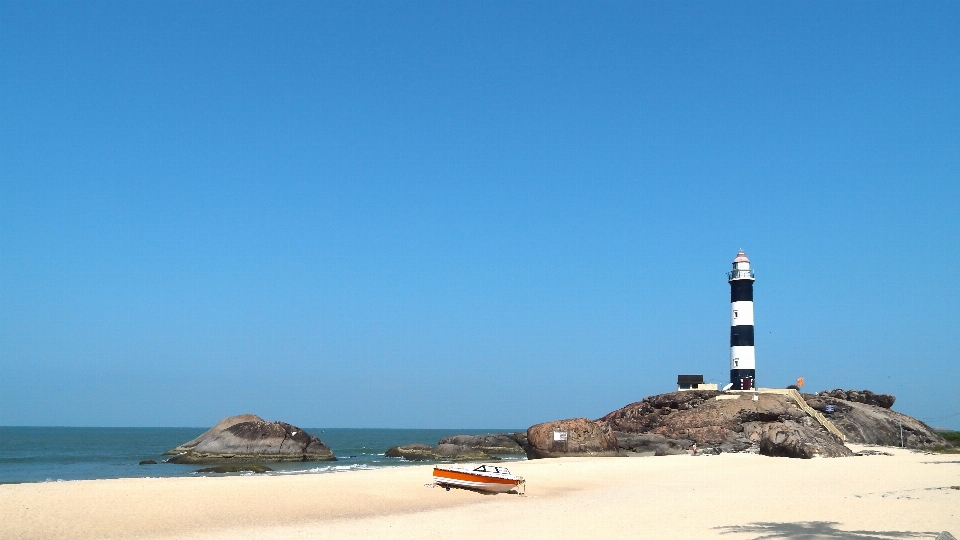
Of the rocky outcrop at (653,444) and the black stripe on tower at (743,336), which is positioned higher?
the black stripe on tower at (743,336)

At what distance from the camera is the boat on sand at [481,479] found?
25766mm

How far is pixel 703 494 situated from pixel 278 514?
12.8m

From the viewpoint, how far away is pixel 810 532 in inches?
615

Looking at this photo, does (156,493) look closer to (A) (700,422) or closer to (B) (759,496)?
(B) (759,496)

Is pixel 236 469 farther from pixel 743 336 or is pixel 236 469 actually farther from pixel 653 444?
pixel 743 336

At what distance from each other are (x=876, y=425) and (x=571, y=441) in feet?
89.6

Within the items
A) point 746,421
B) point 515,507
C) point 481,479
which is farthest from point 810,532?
point 746,421

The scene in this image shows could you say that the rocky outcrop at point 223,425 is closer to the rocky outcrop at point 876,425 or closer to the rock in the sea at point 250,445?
the rock in the sea at point 250,445

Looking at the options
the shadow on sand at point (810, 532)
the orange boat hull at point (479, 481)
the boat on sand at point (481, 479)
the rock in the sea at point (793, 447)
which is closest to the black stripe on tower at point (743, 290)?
the rock in the sea at point (793, 447)

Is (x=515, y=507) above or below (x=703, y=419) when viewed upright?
below

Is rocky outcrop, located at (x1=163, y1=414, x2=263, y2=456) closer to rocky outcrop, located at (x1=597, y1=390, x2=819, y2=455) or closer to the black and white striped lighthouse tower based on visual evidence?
rocky outcrop, located at (x1=597, y1=390, x2=819, y2=455)

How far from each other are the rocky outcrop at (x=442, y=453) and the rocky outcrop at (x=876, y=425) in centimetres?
2697

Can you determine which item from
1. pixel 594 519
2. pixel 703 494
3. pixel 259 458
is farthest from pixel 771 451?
pixel 259 458

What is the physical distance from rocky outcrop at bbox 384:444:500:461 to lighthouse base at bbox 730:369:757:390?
900 inches
